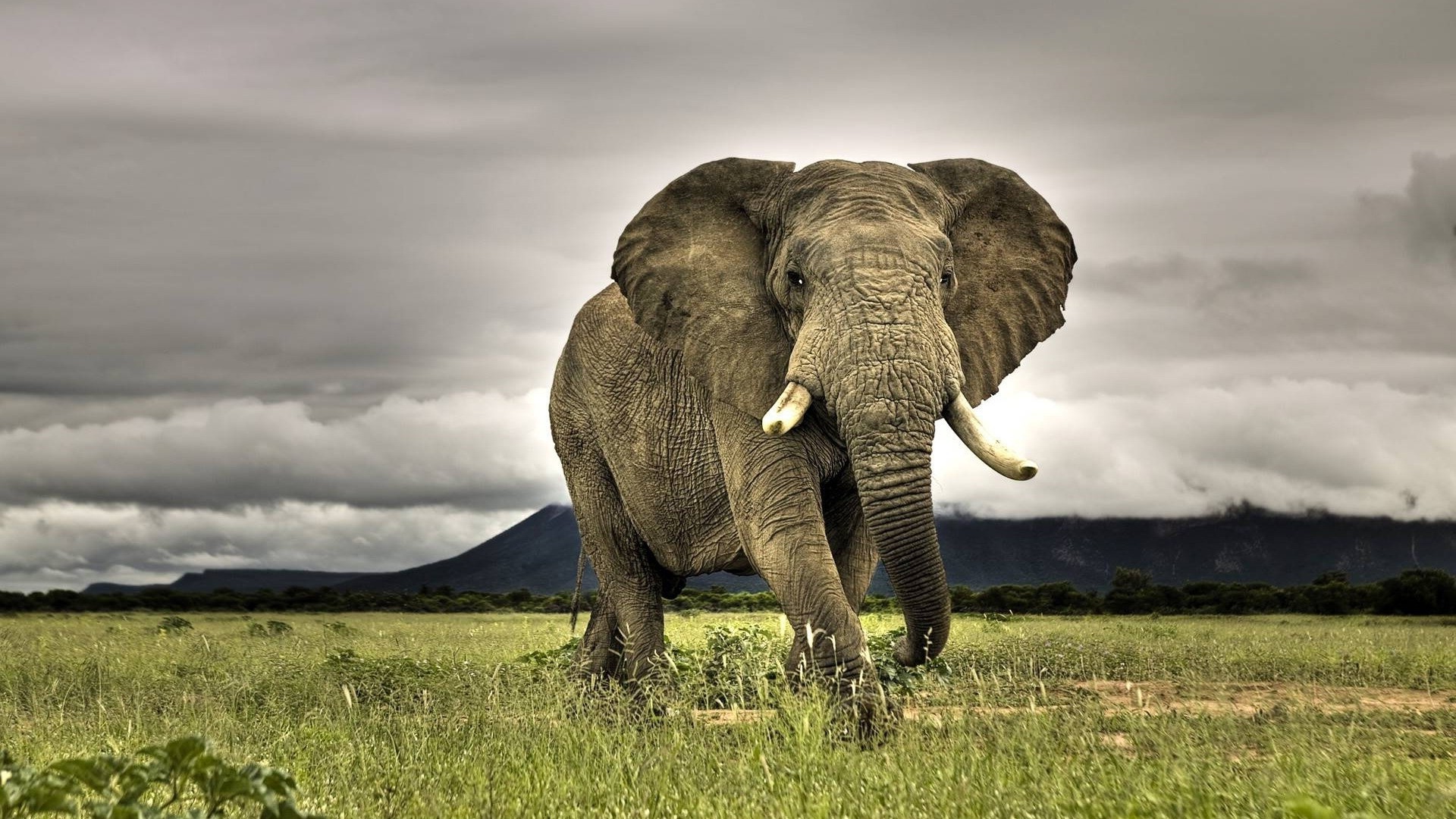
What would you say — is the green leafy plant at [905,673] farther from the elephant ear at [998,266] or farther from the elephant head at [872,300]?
the elephant ear at [998,266]

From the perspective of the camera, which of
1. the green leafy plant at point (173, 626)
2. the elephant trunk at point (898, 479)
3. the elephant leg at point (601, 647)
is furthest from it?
the green leafy plant at point (173, 626)

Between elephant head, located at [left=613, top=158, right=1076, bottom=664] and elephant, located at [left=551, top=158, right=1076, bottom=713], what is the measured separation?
0.05 feet

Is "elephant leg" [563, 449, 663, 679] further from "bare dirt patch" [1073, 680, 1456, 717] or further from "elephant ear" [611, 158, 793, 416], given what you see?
"bare dirt patch" [1073, 680, 1456, 717]

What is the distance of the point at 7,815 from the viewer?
14.8ft

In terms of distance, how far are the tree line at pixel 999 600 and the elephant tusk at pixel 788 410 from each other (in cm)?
1497

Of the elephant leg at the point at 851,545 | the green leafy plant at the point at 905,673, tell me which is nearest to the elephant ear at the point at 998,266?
the elephant leg at the point at 851,545

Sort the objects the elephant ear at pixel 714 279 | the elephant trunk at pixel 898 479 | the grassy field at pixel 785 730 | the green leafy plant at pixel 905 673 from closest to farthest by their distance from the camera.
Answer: the grassy field at pixel 785 730
the elephant trunk at pixel 898 479
the elephant ear at pixel 714 279
the green leafy plant at pixel 905 673

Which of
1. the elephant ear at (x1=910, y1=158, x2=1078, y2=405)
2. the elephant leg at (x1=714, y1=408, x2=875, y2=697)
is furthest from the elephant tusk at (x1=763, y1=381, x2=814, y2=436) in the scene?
the elephant ear at (x1=910, y1=158, x2=1078, y2=405)

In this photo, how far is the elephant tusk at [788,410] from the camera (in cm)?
905

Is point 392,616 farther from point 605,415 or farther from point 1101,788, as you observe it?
point 1101,788

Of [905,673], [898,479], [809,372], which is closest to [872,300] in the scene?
[809,372]

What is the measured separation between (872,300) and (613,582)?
5594 mm

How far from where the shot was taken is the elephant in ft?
29.5

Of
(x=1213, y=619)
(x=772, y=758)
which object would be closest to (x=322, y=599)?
(x=1213, y=619)
